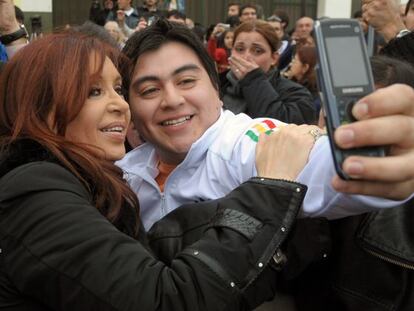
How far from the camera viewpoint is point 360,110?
108 centimetres

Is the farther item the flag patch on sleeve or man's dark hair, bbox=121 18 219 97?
man's dark hair, bbox=121 18 219 97

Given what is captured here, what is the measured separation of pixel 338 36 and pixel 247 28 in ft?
11.0

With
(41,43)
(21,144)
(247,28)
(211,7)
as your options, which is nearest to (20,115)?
(21,144)

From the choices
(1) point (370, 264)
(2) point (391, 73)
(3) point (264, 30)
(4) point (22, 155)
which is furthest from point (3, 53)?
(1) point (370, 264)

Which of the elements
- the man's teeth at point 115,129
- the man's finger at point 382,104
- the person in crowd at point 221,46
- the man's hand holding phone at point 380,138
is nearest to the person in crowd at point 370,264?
the man's hand holding phone at point 380,138

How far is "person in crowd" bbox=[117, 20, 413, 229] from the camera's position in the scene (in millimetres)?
1905

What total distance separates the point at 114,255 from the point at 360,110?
22.9 inches

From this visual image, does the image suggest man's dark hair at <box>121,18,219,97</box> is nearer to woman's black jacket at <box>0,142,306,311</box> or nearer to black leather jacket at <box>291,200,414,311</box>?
woman's black jacket at <box>0,142,306,311</box>

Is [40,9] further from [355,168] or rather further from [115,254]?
[355,168]

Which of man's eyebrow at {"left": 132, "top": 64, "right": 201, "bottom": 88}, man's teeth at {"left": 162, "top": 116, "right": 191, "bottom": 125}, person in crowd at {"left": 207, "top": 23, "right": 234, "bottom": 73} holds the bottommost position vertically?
person in crowd at {"left": 207, "top": 23, "right": 234, "bottom": 73}

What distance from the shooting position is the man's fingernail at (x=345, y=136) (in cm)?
105

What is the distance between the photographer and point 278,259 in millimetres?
1402

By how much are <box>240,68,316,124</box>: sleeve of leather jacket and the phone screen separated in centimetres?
264

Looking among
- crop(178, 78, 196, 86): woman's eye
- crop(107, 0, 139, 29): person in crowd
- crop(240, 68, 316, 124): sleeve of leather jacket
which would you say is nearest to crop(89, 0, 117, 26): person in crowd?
crop(107, 0, 139, 29): person in crowd
